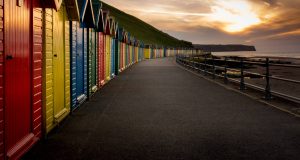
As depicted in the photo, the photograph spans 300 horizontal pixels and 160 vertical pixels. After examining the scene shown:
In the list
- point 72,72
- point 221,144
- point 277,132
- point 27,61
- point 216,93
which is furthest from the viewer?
point 216,93

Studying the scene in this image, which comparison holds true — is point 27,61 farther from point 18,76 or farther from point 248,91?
point 248,91

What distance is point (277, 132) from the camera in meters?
6.79

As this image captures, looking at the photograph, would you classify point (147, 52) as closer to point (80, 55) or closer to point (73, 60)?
point (80, 55)

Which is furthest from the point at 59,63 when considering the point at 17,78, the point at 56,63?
the point at 17,78

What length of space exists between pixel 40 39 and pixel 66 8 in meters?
2.35

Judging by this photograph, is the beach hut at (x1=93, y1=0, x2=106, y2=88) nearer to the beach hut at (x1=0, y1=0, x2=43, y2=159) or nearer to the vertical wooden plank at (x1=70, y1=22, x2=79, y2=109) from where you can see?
the vertical wooden plank at (x1=70, y1=22, x2=79, y2=109)

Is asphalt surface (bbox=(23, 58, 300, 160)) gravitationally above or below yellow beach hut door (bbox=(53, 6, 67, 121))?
below

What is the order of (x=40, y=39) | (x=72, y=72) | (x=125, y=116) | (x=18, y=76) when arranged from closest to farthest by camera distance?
1. (x=18, y=76)
2. (x=40, y=39)
3. (x=125, y=116)
4. (x=72, y=72)

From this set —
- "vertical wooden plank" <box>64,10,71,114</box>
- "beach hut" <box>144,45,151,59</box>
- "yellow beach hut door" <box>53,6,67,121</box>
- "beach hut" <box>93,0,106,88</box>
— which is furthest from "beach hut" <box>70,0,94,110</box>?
"beach hut" <box>144,45,151,59</box>

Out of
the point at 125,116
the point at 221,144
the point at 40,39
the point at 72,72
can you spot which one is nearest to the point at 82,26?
the point at 72,72

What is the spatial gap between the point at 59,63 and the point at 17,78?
2778mm

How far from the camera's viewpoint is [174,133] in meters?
6.72

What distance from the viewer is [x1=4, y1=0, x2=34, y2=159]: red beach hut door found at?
466cm

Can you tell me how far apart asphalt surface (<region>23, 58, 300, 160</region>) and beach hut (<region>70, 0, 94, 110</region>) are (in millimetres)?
425
